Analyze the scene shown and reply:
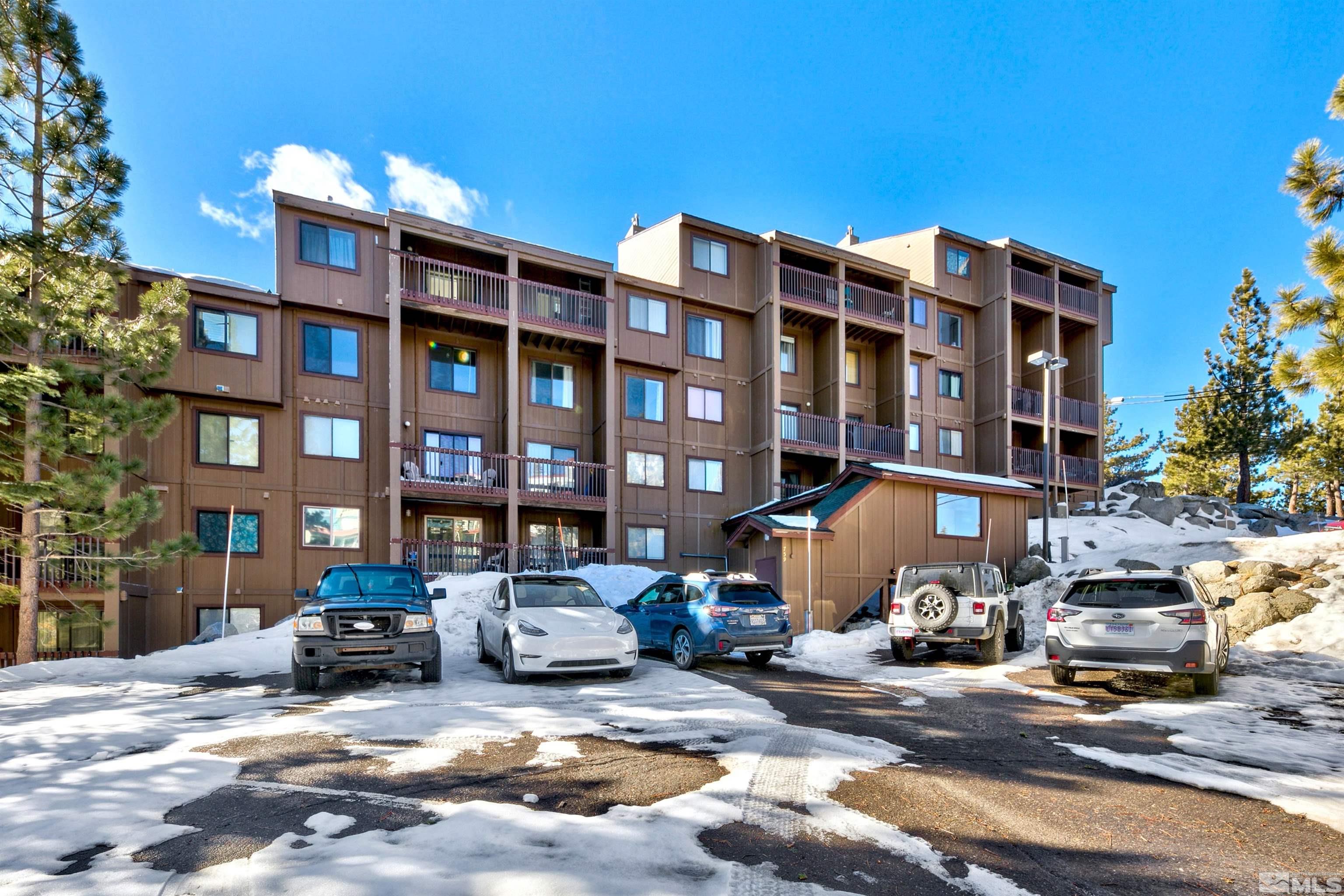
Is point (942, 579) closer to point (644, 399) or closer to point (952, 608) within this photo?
point (952, 608)

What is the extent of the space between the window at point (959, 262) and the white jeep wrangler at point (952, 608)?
838 inches

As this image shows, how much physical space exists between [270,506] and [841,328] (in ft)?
61.4

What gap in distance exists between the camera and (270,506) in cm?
1973

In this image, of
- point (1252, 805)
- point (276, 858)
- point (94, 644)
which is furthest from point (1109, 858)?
point (94, 644)

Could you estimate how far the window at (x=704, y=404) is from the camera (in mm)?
25672

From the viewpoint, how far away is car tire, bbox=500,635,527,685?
10719mm

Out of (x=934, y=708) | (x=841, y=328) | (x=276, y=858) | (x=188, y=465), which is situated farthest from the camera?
(x=841, y=328)

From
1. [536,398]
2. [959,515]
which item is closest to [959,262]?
[959,515]

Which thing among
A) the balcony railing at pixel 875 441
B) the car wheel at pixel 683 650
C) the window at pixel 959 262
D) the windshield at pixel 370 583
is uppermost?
the window at pixel 959 262

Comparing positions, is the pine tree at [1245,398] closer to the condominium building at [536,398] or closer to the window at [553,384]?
the condominium building at [536,398]

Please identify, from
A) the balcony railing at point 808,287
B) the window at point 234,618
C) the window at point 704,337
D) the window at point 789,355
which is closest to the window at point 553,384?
the window at point 704,337

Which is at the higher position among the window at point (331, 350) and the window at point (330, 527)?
the window at point (331, 350)

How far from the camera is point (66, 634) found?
17516mm

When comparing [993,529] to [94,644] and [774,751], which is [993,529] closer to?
[774,751]
